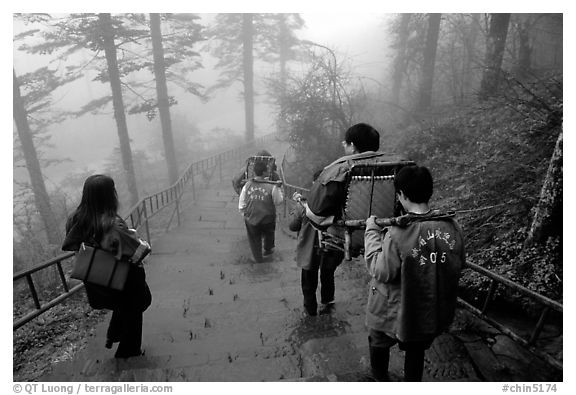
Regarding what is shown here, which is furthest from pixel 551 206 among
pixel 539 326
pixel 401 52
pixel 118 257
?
pixel 401 52

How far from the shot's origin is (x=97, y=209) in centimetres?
275

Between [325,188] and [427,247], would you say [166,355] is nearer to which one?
[325,188]

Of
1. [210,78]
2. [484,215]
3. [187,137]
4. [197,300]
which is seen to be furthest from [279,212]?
[210,78]

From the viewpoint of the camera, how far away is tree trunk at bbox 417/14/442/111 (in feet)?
40.3

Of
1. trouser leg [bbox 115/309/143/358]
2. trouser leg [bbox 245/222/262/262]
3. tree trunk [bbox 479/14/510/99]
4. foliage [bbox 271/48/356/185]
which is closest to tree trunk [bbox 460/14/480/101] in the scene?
tree trunk [bbox 479/14/510/99]

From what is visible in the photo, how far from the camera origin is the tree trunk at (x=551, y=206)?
300 cm

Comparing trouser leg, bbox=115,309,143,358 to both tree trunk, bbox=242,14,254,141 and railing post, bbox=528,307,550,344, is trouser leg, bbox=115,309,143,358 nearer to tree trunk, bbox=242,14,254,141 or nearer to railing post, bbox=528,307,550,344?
railing post, bbox=528,307,550,344

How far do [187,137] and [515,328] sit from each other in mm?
26726

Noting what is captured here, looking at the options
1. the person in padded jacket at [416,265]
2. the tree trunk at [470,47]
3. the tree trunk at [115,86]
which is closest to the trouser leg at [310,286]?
the person in padded jacket at [416,265]

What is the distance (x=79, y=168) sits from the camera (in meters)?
34.4

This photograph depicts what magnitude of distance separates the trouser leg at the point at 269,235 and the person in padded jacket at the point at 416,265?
364 cm
